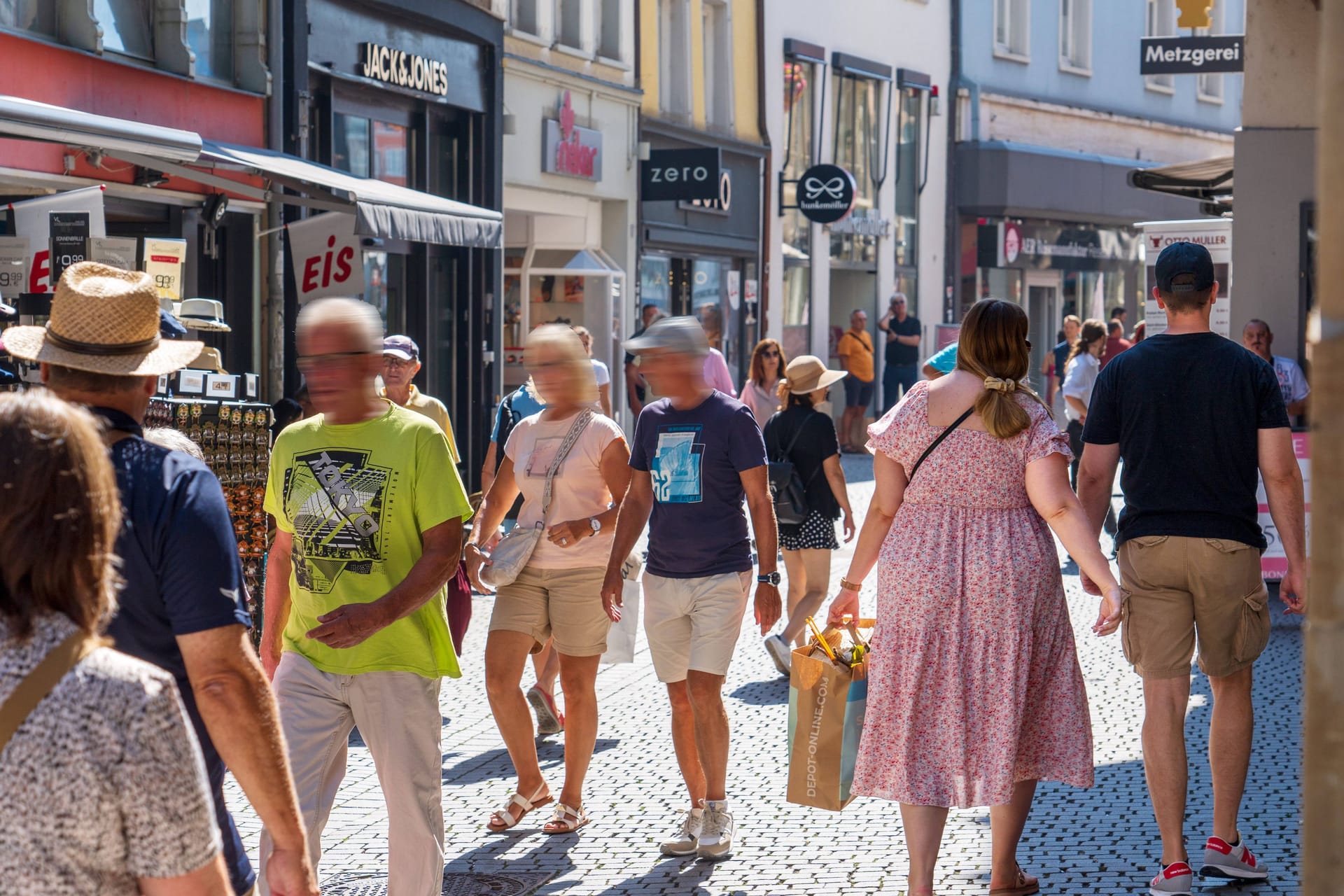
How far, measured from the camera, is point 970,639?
527 centimetres

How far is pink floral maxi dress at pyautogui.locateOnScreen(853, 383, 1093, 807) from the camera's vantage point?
17.2 feet

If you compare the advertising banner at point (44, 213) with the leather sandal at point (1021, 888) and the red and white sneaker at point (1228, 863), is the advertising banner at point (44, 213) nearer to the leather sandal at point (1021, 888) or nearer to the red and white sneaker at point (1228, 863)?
the leather sandal at point (1021, 888)

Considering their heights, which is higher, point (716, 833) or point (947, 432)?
point (947, 432)

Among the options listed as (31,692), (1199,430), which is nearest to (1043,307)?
(1199,430)

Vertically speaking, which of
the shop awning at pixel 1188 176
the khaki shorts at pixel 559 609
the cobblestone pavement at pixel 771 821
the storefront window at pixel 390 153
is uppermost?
the storefront window at pixel 390 153

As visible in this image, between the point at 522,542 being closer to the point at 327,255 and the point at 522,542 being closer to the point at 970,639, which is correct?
the point at 970,639

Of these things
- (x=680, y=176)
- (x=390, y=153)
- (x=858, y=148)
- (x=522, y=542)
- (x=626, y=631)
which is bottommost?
(x=626, y=631)

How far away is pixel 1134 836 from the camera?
20.5ft

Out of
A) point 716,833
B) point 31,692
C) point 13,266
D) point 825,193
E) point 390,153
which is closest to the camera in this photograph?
point 31,692

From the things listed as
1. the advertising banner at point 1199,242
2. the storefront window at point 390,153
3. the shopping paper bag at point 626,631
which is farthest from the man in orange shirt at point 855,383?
the shopping paper bag at point 626,631

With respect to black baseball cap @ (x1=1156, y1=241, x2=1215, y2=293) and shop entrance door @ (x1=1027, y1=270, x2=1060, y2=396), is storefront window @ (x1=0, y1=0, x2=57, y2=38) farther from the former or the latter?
shop entrance door @ (x1=1027, y1=270, x2=1060, y2=396)

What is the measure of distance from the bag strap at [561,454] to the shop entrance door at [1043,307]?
92.5 feet

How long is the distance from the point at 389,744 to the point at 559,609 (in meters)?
1.90

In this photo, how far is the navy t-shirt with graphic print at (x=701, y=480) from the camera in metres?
6.37
